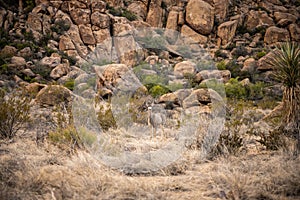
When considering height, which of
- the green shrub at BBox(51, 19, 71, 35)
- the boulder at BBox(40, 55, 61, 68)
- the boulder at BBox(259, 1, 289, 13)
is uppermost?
the boulder at BBox(259, 1, 289, 13)

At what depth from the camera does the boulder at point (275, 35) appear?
27531 mm

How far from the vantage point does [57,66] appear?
2084cm

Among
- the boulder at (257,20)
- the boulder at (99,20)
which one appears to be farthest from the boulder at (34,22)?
the boulder at (257,20)

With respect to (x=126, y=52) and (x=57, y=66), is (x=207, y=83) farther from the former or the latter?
(x=57, y=66)

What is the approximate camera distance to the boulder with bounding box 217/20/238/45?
29344 mm

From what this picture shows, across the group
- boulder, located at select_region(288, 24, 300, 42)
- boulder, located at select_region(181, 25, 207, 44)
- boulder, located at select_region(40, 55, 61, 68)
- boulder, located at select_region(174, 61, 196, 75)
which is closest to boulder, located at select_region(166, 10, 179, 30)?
boulder, located at select_region(181, 25, 207, 44)

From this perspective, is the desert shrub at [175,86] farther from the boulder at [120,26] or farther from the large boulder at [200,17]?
the large boulder at [200,17]

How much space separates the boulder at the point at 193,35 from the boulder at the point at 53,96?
20.0 meters

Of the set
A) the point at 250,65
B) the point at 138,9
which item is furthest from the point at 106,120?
the point at 138,9

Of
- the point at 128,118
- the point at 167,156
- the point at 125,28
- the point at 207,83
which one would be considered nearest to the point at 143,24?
the point at 125,28

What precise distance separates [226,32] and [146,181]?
2819 cm

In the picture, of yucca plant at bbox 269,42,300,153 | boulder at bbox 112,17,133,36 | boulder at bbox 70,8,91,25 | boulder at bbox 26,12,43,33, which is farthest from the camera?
boulder at bbox 112,17,133,36

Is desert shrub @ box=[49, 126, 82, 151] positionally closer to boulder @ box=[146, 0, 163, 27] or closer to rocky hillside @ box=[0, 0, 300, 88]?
rocky hillside @ box=[0, 0, 300, 88]

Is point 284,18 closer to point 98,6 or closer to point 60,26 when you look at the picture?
point 98,6
